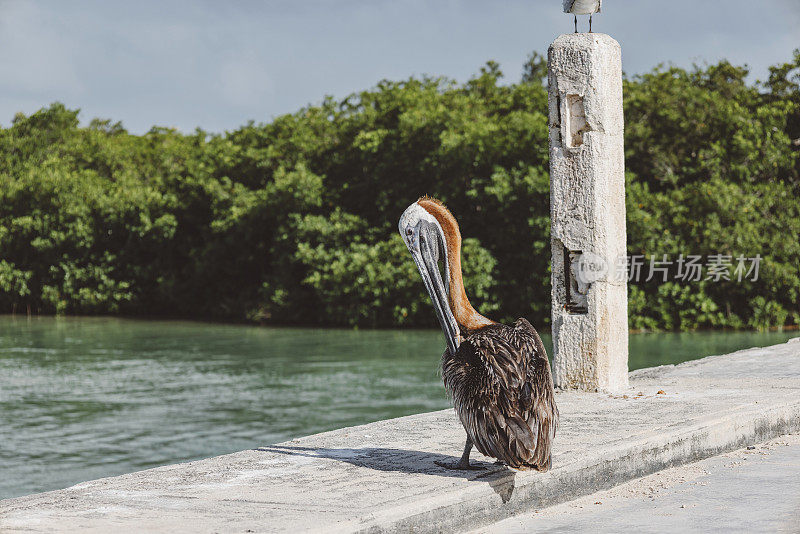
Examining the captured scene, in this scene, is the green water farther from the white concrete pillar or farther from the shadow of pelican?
the white concrete pillar

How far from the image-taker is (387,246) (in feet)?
92.8

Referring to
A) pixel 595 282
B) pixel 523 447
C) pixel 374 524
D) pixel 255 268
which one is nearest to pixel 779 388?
pixel 595 282

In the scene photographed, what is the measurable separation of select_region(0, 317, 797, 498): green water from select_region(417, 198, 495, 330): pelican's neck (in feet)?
22.2

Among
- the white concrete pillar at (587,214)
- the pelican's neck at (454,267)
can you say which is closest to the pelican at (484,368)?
the pelican's neck at (454,267)

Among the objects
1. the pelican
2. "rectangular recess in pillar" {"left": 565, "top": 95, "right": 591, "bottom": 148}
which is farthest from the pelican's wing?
"rectangular recess in pillar" {"left": 565, "top": 95, "right": 591, "bottom": 148}

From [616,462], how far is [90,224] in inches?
1329

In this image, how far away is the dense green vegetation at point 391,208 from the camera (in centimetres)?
2488

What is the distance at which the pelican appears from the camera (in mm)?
4695

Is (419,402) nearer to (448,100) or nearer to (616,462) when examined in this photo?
(616,462)

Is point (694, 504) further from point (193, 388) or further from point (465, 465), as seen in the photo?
point (193, 388)

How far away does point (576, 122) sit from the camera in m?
8.33

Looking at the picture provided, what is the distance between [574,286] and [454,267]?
11.0 feet

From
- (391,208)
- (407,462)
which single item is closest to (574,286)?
(407,462)

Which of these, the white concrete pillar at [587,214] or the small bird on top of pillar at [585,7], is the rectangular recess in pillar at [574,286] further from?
the small bird on top of pillar at [585,7]
